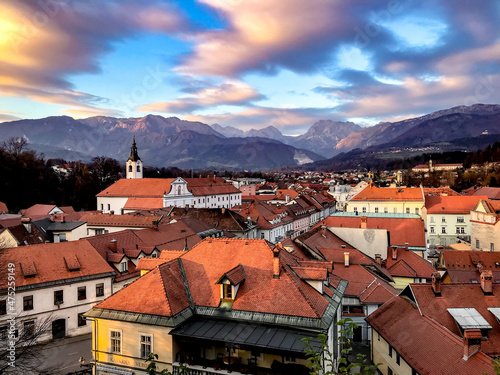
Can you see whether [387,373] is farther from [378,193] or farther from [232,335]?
[378,193]

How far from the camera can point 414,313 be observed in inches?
801

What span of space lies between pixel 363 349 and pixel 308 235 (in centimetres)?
1452

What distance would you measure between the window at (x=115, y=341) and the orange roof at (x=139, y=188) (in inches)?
2872

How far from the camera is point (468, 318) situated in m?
17.9

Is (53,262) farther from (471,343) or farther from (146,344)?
(471,343)

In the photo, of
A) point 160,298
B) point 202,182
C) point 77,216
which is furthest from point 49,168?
point 160,298

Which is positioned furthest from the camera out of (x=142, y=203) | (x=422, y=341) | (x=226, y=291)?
(x=142, y=203)

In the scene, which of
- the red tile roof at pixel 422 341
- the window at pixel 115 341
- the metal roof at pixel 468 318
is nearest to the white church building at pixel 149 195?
the red tile roof at pixel 422 341

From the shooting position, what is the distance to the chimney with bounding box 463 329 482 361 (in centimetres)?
1554

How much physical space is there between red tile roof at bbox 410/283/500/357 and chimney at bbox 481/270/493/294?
0.83 feet

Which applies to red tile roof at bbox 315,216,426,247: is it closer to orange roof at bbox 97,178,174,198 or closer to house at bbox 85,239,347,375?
house at bbox 85,239,347,375

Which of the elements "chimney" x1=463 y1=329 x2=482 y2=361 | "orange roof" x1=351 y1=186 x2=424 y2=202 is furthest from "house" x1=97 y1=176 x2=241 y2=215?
"chimney" x1=463 y1=329 x2=482 y2=361

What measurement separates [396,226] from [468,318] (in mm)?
31182

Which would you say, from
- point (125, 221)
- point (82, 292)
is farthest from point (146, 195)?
point (82, 292)
